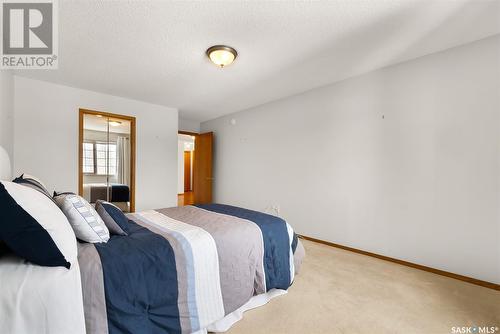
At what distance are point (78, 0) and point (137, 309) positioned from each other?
230cm

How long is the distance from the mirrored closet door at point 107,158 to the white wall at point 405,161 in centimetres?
282

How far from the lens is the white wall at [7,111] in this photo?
2.53 meters

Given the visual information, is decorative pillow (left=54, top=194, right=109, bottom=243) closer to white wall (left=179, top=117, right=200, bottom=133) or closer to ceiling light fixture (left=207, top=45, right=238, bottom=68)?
ceiling light fixture (left=207, top=45, right=238, bottom=68)

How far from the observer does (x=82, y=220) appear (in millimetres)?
1411

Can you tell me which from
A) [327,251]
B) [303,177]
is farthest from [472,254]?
[303,177]

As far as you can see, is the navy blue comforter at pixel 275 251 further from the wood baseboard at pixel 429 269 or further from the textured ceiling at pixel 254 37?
the textured ceiling at pixel 254 37

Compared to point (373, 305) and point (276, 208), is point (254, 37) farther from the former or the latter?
point (276, 208)

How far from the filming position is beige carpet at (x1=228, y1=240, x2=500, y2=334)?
166 centimetres

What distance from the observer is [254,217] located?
2303 mm

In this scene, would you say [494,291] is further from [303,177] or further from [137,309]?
[137,309]

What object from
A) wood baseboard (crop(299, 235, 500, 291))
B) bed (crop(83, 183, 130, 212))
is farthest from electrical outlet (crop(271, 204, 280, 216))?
bed (crop(83, 183, 130, 212))

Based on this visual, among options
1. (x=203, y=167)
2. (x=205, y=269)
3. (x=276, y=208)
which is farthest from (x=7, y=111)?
(x=276, y=208)

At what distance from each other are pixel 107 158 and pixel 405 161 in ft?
15.6

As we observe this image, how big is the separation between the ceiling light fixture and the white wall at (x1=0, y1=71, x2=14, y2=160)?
234cm
